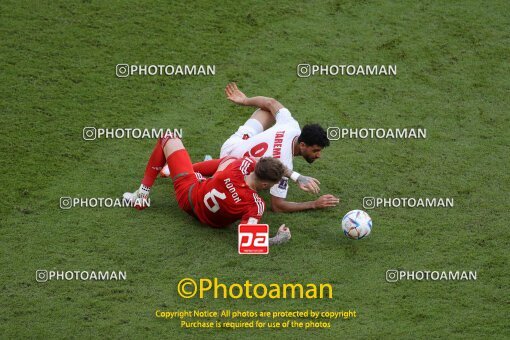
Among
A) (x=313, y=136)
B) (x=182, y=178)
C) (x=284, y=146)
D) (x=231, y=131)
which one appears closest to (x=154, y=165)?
(x=182, y=178)

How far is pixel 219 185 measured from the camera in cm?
905

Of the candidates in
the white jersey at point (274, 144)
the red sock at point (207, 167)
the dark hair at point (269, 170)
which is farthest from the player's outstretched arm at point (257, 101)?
the dark hair at point (269, 170)

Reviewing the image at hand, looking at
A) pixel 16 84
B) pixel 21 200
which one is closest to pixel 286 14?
pixel 16 84

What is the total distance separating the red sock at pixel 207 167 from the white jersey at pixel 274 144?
6.7 inches

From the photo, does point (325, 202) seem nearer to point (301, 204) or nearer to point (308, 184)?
point (301, 204)

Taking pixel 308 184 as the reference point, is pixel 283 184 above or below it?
above

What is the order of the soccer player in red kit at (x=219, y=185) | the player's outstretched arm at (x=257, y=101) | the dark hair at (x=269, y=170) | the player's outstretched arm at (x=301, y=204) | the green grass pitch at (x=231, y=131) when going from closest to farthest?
the green grass pitch at (x=231, y=131) → the dark hair at (x=269, y=170) → the soccer player in red kit at (x=219, y=185) → the player's outstretched arm at (x=301, y=204) → the player's outstretched arm at (x=257, y=101)

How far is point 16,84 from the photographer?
1178 centimetres

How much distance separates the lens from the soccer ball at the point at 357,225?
915 cm

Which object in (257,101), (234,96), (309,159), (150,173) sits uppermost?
(234,96)

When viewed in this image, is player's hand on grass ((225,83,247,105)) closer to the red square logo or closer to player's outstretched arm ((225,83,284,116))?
player's outstretched arm ((225,83,284,116))

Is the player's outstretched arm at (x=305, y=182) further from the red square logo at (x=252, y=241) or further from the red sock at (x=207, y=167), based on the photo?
the red sock at (x=207, y=167)

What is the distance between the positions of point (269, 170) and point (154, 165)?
5.20 ft

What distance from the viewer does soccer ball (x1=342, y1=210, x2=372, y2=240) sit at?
9.15 meters
